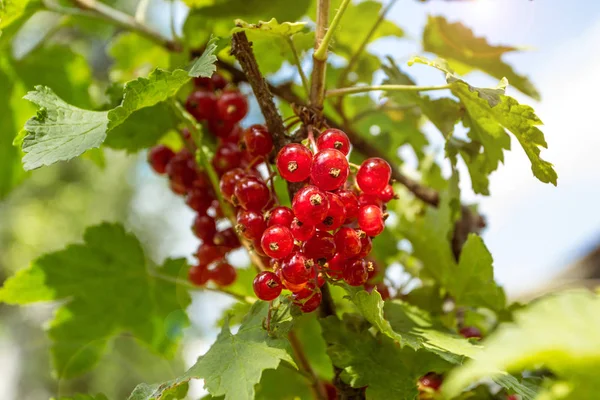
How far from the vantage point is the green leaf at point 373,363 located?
677 millimetres

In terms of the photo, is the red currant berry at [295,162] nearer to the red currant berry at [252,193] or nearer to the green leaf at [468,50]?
the red currant berry at [252,193]

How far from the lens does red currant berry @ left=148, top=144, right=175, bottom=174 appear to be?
1.01 m

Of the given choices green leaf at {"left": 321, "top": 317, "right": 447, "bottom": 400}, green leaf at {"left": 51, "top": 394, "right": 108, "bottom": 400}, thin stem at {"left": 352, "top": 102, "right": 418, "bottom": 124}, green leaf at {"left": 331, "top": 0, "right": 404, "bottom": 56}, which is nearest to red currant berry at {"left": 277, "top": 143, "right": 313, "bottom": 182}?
green leaf at {"left": 321, "top": 317, "right": 447, "bottom": 400}

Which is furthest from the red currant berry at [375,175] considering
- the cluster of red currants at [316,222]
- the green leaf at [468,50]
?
the green leaf at [468,50]

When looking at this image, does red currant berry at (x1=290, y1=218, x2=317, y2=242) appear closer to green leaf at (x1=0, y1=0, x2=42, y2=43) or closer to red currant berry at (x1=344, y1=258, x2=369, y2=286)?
red currant berry at (x1=344, y1=258, x2=369, y2=286)

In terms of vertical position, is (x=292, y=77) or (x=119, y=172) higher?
(x=292, y=77)

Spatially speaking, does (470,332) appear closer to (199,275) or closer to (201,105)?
(199,275)

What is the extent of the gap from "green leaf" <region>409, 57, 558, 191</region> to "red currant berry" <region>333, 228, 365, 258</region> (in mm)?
229

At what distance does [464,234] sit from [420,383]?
491 millimetres

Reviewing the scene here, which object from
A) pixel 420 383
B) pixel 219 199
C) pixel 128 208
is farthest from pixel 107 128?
pixel 128 208

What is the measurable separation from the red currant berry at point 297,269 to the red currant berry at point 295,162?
10 cm

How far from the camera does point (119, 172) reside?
10.3 m

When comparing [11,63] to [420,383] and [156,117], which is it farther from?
[420,383]

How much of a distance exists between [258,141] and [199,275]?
33cm
